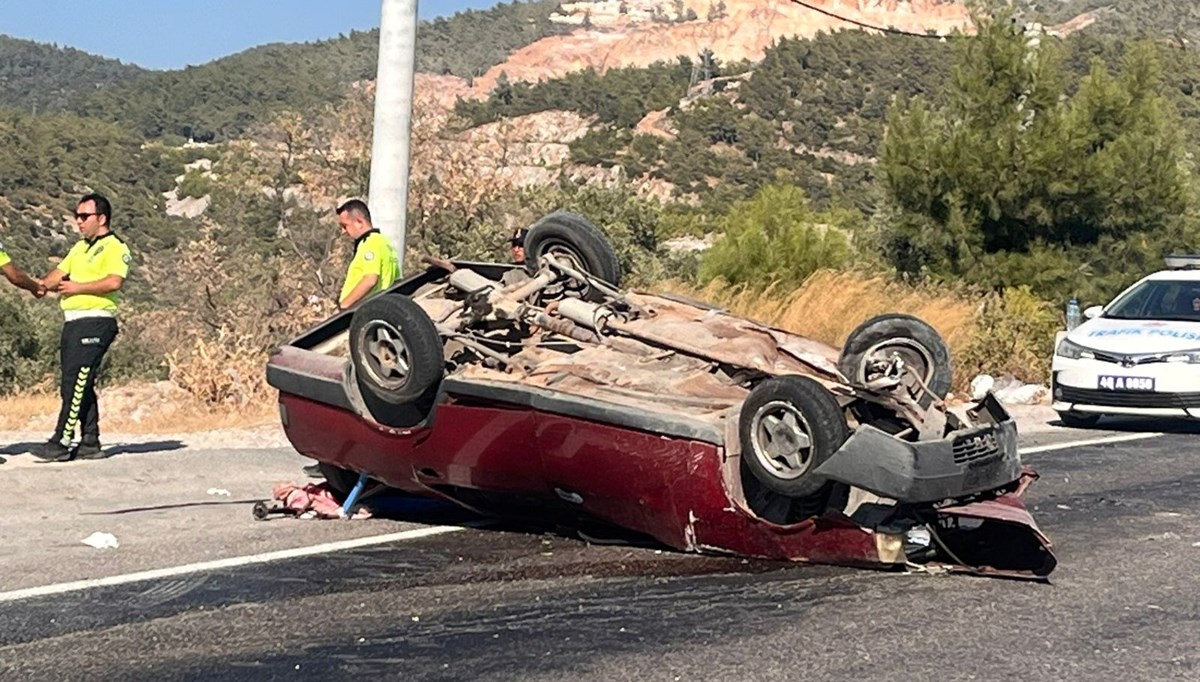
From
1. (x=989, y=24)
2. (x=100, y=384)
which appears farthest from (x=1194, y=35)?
(x=100, y=384)

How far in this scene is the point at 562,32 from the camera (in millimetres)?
158875

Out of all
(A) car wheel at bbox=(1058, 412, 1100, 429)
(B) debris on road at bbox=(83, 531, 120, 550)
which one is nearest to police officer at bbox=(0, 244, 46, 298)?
(B) debris on road at bbox=(83, 531, 120, 550)

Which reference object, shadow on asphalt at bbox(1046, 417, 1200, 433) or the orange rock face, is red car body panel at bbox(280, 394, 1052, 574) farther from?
the orange rock face

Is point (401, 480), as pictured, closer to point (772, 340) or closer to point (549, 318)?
point (549, 318)

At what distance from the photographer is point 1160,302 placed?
14422 mm

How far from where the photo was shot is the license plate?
1291cm

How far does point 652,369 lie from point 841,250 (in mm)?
17601

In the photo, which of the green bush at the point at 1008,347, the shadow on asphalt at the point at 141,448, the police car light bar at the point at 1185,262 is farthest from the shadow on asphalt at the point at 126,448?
the police car light bar at the point at 1185,262

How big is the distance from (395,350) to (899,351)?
239cm

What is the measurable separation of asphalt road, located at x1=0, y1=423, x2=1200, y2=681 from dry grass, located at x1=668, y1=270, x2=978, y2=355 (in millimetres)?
9225

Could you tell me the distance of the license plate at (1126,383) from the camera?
1291 centimetres

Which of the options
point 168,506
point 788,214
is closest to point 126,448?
point 168,506

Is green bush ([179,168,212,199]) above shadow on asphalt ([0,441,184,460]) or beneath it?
above

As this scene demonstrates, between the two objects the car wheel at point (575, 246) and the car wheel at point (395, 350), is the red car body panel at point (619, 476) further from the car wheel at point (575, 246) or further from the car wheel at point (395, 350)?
the car wheel at point (575, 246)
